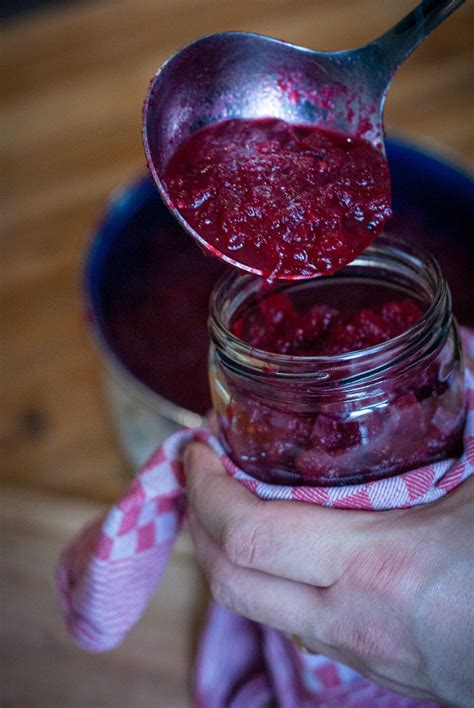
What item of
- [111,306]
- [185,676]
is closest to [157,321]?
[111,306]

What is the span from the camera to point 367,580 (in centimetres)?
53

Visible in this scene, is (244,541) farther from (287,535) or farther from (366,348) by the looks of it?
(366,348)

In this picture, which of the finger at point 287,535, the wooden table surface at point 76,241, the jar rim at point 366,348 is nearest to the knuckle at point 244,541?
the finger at point 287,535

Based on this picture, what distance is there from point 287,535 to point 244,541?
0.04 metres

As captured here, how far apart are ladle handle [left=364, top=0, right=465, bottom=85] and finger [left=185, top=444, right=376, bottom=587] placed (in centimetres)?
39

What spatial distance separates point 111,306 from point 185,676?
54cm

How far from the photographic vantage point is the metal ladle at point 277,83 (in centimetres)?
65

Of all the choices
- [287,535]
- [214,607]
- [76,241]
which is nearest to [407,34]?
[287,535]

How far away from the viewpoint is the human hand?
0.52m

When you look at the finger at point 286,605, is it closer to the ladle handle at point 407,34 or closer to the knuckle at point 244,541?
the knuckle at point 244,541

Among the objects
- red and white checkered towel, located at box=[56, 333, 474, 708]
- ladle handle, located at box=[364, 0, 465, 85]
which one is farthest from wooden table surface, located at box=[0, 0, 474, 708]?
ladle handle, located at box=[364, 0, 465, 85]

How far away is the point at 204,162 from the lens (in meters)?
0.63

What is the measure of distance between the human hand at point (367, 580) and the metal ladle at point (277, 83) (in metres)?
0.31

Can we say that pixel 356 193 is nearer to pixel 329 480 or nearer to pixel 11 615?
pixel 329 480
